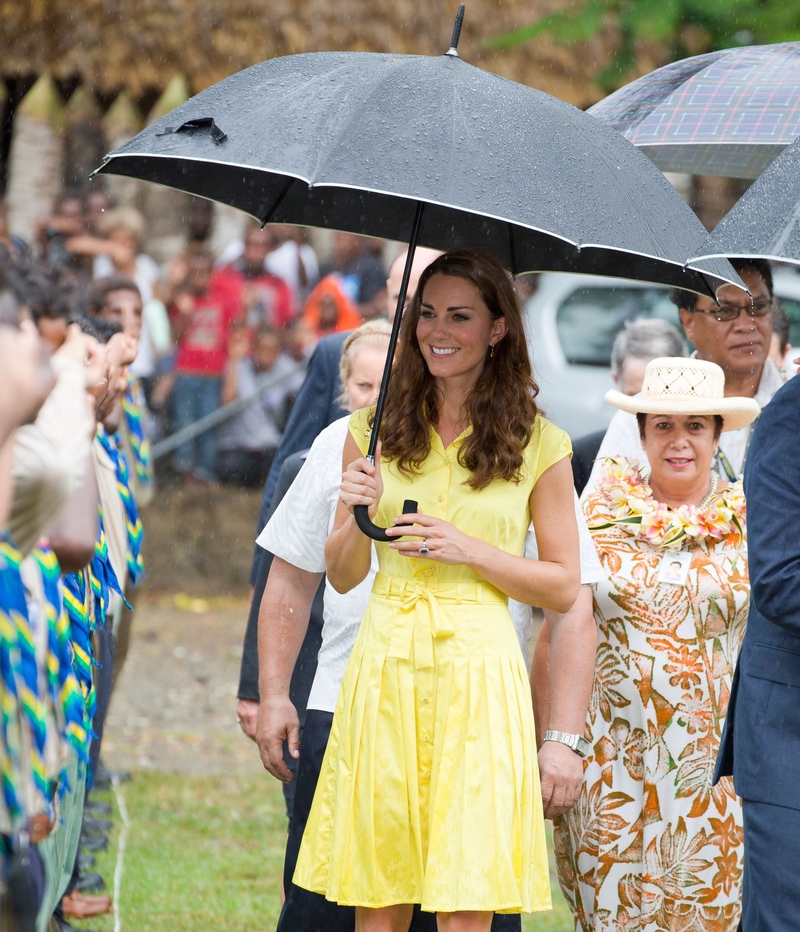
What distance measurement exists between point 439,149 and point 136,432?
3361mm

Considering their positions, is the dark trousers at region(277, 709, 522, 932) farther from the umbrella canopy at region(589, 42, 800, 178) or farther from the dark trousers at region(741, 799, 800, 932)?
the umbrella canopy at region(589, 42, 800, 178)

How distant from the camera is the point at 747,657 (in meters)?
3.71

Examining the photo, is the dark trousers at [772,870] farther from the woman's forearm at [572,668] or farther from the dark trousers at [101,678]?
the dark trousers at [101,678]

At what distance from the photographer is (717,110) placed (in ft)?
18.7

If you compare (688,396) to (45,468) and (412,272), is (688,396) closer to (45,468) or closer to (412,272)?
(412,272)

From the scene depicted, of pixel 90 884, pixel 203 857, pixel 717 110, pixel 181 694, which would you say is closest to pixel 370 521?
pixel 717 110

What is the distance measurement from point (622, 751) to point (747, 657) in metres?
1.18

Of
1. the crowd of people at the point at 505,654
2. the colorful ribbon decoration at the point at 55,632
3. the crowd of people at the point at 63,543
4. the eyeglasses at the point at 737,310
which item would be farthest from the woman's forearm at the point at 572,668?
the eyeglasses at the point at 737,310

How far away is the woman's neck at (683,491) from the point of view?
4.94m

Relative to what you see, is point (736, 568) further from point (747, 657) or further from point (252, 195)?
point (252, 195)

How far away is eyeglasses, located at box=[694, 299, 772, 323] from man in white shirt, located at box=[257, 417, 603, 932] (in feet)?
5.97

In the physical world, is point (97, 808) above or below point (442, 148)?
below

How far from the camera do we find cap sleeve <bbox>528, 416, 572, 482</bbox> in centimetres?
398

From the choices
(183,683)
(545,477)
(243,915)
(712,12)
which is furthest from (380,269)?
(545,477)
